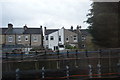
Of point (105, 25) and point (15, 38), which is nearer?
point (105, 25)

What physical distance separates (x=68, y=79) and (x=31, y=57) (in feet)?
4.92

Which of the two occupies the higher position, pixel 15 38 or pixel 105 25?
pixel 15 38

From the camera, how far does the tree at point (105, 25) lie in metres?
1.77

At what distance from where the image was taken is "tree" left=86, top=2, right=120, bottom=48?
1769 mm

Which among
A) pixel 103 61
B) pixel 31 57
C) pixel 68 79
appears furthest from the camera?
pixel 31 57

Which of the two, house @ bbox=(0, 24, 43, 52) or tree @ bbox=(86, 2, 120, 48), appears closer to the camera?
tree @ bbox=(86, 2, 120, 48)

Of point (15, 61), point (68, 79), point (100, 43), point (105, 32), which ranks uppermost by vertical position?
point (105, 32)

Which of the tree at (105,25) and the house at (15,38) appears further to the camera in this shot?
the house at (15,38)

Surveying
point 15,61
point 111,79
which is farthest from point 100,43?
point 15,61

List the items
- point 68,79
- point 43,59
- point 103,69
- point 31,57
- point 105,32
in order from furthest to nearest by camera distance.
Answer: point 43,59 < point 31,57 < point 103,69 < point 68,79 < point 105,32

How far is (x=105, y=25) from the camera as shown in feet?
5.88

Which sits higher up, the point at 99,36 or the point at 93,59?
the point at 99,36

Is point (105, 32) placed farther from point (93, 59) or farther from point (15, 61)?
point (15, 61)

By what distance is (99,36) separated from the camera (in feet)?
5.92
